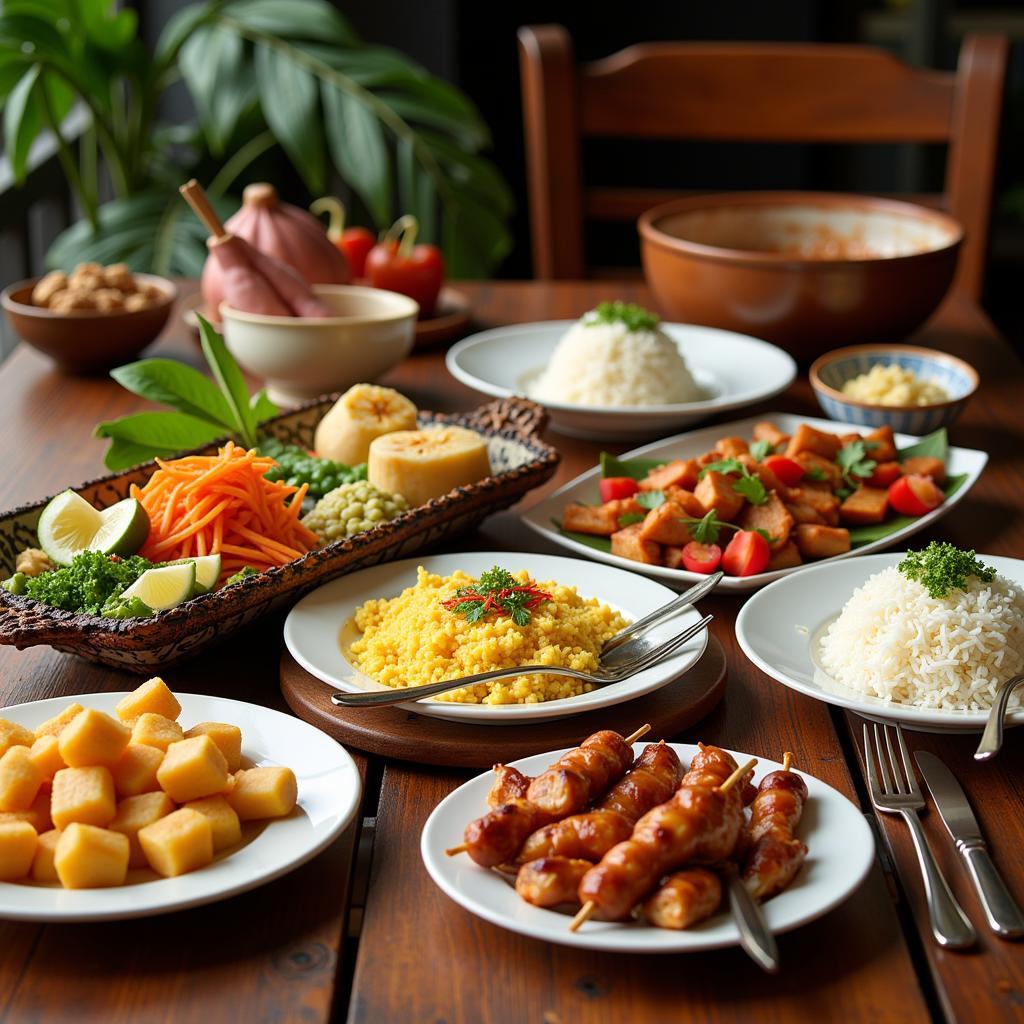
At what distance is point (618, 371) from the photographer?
220cm

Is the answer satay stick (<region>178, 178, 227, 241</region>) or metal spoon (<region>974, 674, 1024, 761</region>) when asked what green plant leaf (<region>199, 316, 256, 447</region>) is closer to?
satay stick (<region>178, 178, 227, 241</region>)

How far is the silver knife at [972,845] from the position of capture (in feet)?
3.43

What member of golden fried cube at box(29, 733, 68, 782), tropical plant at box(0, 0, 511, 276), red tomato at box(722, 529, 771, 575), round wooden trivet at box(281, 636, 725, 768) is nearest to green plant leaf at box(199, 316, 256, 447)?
round wooden trivet at box(281, 636, 725, 768)

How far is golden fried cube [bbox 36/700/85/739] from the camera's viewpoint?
3.84ft

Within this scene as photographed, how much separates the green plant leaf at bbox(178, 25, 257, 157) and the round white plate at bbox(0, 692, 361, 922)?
3121 mm

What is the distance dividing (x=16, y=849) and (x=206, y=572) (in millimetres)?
472

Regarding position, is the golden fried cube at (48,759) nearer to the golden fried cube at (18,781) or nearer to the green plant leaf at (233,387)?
the golden fried cube at (18,781)

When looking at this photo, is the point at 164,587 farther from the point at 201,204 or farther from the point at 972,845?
the point at 201,204

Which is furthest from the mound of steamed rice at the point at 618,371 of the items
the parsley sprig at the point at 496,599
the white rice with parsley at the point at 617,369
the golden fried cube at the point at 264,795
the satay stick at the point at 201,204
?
the golden fried cube at the point at 264,795

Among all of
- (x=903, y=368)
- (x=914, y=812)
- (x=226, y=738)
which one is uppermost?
(x=226, y=738)

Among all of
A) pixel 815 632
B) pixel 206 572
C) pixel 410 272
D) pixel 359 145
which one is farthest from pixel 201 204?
pixel 359 145

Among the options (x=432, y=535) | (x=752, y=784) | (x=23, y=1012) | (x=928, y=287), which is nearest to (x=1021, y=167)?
(x=928, y=287)

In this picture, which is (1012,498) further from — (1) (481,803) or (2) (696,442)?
(1) (481,803)

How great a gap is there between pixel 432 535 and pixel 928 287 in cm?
127
